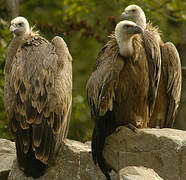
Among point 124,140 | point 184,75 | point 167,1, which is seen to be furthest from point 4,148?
point 167,1

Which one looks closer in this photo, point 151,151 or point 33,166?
point 151,151

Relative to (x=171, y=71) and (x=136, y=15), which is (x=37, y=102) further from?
(x=136, y=15)

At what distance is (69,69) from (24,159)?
124cm

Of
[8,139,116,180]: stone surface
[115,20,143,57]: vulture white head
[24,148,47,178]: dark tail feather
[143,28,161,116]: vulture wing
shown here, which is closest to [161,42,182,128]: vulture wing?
[143,28,161,116]: vulture wing

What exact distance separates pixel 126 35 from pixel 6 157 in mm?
2241

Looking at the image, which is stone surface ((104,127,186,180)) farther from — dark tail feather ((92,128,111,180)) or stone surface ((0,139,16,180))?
stone surface ((0,139,16,180))

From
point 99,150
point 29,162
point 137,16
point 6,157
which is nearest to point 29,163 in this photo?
point 29,162

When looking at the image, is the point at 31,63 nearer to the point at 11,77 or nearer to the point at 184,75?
the point at 11,77

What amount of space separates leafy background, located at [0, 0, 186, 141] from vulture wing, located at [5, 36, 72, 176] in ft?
8.50

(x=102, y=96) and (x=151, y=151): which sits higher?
(x=102, y=96)

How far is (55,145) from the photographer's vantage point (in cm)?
759

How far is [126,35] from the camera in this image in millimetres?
7555

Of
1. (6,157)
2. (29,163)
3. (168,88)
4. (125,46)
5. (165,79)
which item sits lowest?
(6,157)

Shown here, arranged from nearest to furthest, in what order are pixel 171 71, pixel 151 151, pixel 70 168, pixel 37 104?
pixel 151 151 → pixel 37 104 → pixel 70 168 → pixel 171 71
